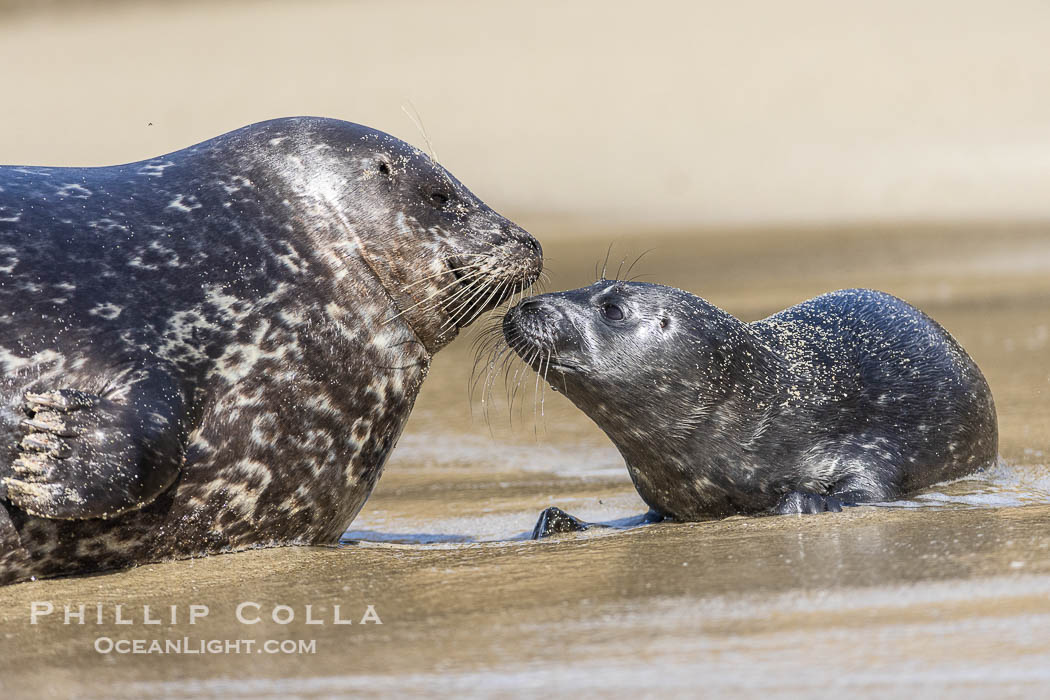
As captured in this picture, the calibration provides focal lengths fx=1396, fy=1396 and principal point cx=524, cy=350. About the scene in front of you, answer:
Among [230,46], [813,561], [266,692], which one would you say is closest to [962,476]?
[813,561]

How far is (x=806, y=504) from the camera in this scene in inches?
184

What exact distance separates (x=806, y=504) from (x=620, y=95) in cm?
2391

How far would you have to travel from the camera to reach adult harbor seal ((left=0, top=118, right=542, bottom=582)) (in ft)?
12.0

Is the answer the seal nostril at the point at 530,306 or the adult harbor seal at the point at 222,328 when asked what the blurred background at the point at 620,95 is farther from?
the adult harbor seal at the point at 222,328

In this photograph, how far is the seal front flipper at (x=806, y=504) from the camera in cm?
465

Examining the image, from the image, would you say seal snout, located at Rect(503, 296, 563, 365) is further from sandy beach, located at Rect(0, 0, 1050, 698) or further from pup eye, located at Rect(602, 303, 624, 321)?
sandy beach, located at Rect(0, 0, 1050, 698)

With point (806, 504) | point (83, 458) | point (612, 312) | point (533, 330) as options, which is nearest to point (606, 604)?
point (83, 458)

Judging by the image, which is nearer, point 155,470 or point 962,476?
point 155,470

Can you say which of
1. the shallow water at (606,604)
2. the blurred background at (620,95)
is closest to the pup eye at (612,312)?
the shallow water at (606,604)

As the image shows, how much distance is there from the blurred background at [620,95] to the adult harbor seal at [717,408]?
461 inches

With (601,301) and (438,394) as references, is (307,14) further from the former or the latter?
(601,301)

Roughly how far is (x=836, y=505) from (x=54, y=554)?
2.49 metres

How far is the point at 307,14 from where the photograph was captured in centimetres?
3922

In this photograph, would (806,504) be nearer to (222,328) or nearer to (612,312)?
(612,312)
